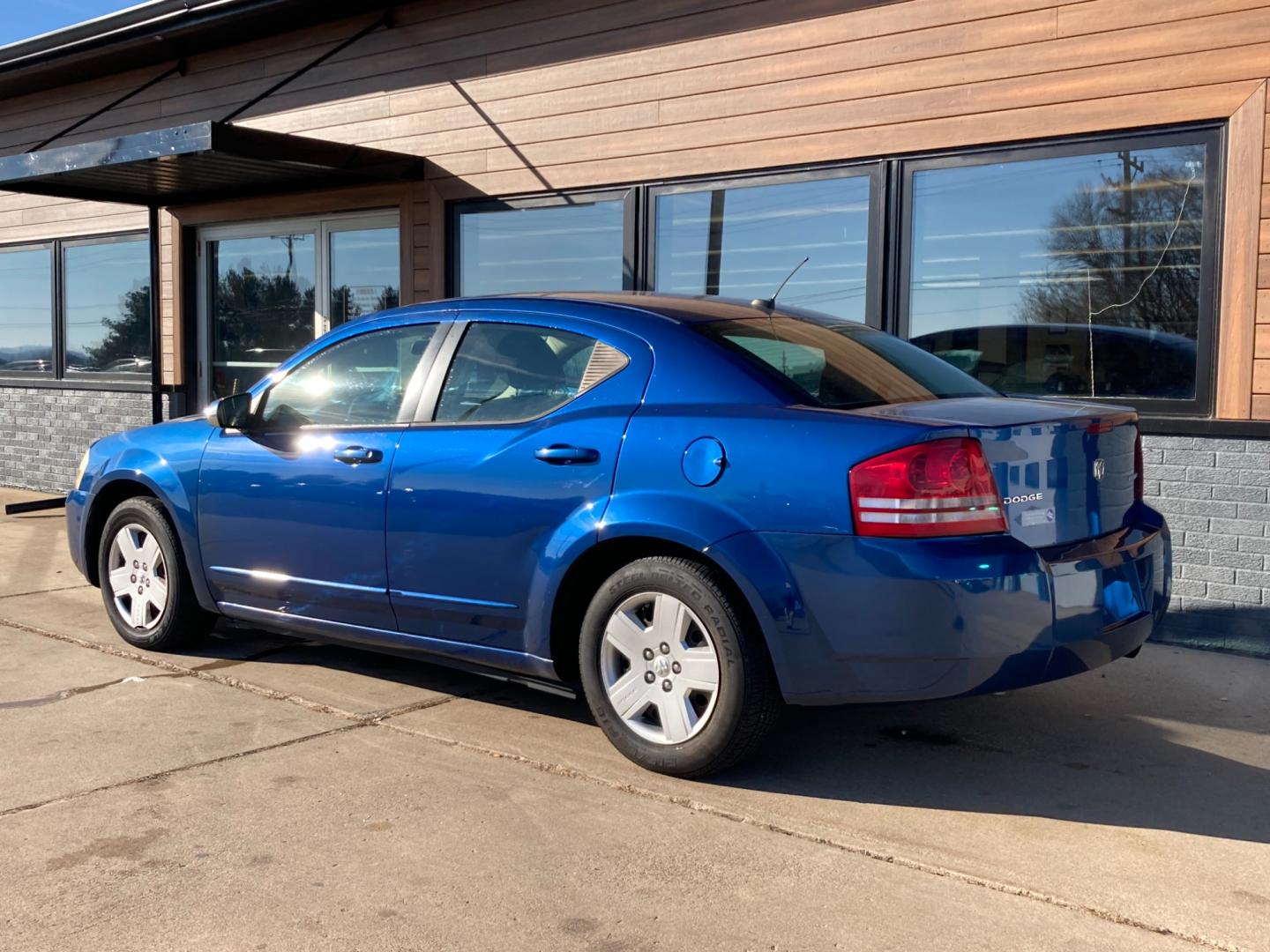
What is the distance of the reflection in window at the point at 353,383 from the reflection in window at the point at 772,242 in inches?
116

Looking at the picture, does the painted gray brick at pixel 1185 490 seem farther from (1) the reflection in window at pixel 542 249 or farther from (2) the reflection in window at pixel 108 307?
(2) the reflection in window at pixel 108 307

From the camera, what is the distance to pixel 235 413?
5340 mm

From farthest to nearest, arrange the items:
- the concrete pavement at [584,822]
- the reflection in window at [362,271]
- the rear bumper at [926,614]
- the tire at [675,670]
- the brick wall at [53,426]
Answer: the brick wall at [53,426]
the reflection in window at [362,271]
the tire at [675,670]
the rear bumper at [926,614]
the concrete pavement at [584,822]

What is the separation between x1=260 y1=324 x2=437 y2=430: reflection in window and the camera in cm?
502

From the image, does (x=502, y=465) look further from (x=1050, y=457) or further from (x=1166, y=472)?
(x=1166, y=472)

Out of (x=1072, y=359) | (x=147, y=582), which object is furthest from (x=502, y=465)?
(x=1072, y=359)

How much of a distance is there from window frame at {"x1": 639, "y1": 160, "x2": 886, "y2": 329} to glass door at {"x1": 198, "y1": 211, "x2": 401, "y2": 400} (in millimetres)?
2638

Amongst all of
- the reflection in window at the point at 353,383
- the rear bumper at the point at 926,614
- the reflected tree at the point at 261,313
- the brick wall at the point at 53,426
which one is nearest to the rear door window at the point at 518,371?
the reflection in window at the point at 353,383

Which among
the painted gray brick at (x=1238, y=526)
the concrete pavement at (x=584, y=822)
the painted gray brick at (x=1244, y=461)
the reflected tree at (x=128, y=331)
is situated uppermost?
the reflected tree at (x=128, y=331)

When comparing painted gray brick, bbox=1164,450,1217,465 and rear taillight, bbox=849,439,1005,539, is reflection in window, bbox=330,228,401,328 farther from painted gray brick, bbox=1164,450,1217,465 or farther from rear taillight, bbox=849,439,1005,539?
rear taillight, bbox=849,439,1005,539

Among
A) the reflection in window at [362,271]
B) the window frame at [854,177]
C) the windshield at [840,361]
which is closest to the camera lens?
the windshield at [840,361]

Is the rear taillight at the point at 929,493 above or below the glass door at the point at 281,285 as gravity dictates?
below

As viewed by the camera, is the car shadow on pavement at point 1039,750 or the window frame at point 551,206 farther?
the window frame at point 551,206

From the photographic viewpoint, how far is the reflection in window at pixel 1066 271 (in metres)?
6.48
